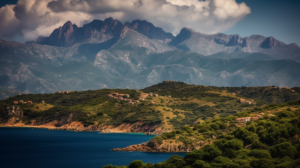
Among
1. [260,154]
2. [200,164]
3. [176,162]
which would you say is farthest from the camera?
[176,162]

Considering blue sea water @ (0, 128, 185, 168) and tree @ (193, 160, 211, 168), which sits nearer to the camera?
tree @ (193, 160, 211, 168)

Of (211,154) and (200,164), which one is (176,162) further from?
(211,154)

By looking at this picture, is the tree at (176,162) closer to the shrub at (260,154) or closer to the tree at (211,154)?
the tree at (211,154)

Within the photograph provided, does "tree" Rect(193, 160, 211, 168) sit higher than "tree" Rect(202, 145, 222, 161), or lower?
lower

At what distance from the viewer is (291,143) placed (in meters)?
73.9

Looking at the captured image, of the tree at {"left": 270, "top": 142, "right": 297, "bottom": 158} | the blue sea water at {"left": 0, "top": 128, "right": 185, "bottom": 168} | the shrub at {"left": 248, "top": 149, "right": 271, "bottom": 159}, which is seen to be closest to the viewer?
the tree at {"left": 270, "top": 142, "right": 297, "bottom": 158}

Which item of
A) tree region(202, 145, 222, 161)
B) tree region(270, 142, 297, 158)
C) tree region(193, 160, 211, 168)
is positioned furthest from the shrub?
tree region(193, 160, 211, 168)

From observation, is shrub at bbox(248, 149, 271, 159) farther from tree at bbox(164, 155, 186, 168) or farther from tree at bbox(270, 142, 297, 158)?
tree at bbox(164, 155, 186, 168)

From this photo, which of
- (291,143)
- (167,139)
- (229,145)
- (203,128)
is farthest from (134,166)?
(203,128)

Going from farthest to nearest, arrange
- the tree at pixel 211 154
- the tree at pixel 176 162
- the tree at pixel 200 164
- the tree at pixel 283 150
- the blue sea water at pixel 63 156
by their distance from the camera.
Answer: the blue sea water at pixel 63 156 → the tree at pixel 211 154 → the tree at pixel 176 162 → the tree at pixel 283 150 → the tree at pixel 200 164

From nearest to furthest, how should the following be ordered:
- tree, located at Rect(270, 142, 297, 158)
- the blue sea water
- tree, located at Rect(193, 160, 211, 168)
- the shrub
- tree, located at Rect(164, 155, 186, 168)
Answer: tree, located at Rect(193, 160, 211, 168) < tree, located at Rect(270, 142, 297, 158) < the shrub < tree, located at Rect(164, 155, 186, 168) < the blue sea water

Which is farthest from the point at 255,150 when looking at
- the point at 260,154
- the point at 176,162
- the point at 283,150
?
the point at 176,162

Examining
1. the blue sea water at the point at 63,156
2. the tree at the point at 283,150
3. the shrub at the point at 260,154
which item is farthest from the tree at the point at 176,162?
the blue sea water at the point at 63,156

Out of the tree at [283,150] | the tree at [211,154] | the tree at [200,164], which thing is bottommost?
the tree at [200,164]
